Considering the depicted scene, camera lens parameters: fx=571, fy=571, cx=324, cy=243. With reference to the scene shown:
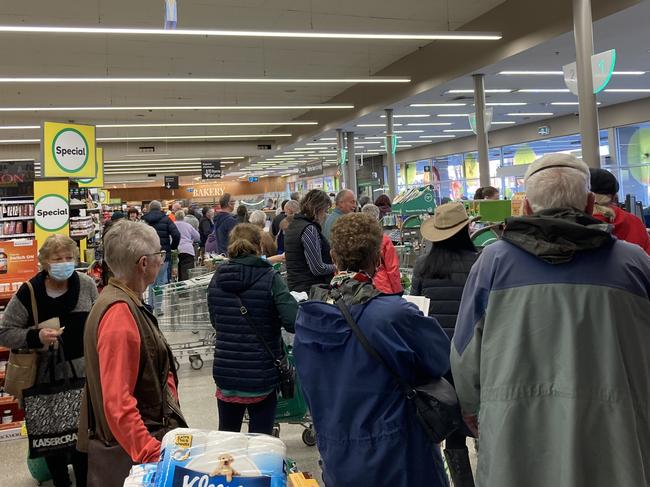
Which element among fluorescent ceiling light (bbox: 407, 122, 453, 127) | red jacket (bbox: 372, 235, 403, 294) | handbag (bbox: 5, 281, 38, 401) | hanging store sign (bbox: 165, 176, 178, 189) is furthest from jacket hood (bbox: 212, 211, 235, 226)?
hanging store sign (bbox: 165, 176, 178, 189)

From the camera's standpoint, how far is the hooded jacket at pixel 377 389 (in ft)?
5.68

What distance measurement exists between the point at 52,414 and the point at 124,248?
1.62 metres

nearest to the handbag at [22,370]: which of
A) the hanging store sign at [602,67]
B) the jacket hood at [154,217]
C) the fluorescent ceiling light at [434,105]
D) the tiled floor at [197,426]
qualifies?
the tiled floor at [197,426]

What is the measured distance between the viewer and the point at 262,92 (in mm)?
15500

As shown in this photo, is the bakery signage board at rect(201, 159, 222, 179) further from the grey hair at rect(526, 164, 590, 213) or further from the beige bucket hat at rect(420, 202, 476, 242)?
the grey hair at rect(526, 164, 590, 213)

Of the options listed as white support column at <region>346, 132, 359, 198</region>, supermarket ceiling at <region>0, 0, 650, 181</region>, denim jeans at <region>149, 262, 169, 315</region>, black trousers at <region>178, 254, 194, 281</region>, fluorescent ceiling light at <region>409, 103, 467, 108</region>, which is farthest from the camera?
white support column at <region>346, 132, 359, 198</region>

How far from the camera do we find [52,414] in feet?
10.2

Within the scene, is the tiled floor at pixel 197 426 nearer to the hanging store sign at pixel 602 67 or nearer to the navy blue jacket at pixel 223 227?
the navy blue jacket at pixel 223 227

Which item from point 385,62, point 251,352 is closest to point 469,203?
point 251,352

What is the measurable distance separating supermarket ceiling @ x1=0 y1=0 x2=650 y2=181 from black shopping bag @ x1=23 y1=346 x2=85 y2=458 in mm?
5095

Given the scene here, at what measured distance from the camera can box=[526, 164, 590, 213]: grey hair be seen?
1664 mm

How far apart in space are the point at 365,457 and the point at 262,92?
14661mm

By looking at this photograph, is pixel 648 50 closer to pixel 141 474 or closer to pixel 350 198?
pixel 350 198

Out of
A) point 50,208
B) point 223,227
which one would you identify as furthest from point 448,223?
point 223,227
